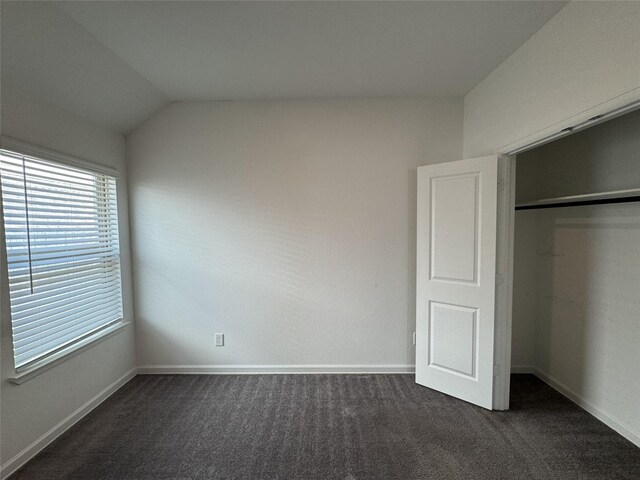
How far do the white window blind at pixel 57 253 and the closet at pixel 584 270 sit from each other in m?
3.64

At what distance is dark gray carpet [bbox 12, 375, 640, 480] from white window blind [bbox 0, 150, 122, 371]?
0.73 meters

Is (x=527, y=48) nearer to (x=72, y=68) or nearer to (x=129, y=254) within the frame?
(x=72, y=68)

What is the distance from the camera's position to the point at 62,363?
195 cm

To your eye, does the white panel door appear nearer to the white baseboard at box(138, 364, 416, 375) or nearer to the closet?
the white baseboard at box(138, 364, 416, 375)

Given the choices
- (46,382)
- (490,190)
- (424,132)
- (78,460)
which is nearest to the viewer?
(78,460)

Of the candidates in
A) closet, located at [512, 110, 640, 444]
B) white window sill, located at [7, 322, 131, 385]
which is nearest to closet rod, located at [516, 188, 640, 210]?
closet, located at [512, 110, 640, 444]

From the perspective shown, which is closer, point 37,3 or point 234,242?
point 37,3

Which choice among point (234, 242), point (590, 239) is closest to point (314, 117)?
Result: point (234, 242)

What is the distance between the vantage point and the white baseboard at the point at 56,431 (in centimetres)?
161

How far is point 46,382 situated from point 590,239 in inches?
161

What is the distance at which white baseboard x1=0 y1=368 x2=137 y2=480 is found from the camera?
5.28 feet

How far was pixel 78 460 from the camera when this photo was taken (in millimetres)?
1706

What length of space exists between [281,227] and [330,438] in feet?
5.64

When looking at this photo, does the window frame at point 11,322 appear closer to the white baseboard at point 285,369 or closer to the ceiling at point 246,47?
the ceiling at point 246,47
